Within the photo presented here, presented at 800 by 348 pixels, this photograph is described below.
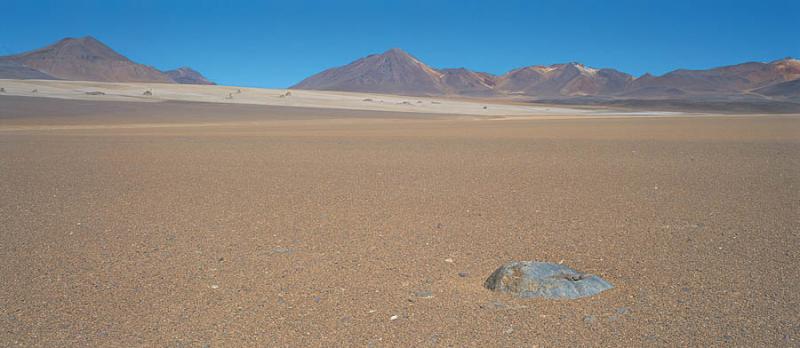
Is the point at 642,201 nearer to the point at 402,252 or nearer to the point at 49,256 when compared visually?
the point at 402,252

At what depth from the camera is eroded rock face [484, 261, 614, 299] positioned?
496 centimetres

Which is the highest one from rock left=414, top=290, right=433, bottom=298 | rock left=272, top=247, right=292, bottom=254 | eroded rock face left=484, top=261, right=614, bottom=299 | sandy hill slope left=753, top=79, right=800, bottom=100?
sandy hill slope left=753, top=79, right=800, bottom=100

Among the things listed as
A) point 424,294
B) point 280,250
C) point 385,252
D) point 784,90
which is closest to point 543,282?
point 424,294

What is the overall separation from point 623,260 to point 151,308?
414 centimetres

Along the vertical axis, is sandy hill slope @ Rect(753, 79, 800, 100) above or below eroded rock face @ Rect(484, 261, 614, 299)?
above

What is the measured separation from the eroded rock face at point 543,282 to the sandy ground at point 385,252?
0.40 feet

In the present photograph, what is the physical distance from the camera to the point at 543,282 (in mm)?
5031

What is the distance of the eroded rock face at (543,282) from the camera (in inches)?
195

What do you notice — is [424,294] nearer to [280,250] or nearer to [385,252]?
[385,252]

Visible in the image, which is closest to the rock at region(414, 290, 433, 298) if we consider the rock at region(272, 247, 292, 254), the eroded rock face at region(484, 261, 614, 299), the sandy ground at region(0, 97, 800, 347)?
the sandy ground at region(0, 97, 800, 347)

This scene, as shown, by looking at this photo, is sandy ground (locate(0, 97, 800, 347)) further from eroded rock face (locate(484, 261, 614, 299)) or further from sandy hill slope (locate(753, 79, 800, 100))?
sandy hill slope (locate(753, 79, 800, 100))

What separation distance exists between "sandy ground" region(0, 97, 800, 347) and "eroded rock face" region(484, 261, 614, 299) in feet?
0.40

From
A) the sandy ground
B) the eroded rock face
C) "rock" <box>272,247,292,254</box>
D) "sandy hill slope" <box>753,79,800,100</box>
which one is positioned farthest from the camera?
"sandy hill slope" <box>753,79,800,100</box>

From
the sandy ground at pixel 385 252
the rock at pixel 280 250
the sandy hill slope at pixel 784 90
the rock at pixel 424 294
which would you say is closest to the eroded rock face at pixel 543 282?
the sandy ground at pixel 385 252
